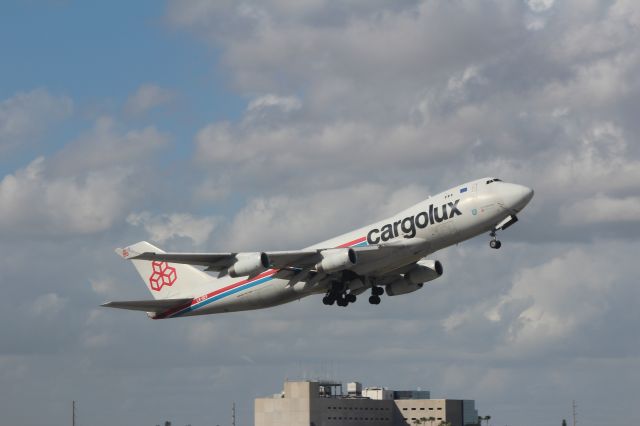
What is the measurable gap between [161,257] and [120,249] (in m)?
8.51

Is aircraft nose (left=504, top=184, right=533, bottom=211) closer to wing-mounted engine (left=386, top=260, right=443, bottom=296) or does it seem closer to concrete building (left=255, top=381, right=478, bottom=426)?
wing-mounted engine (left=386, top=260, right=443, bottom=296)

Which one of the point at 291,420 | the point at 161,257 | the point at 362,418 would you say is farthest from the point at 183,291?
the point at 362,418

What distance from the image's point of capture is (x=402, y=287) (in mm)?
83625

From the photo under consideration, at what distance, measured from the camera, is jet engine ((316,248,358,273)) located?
73812 millimetres

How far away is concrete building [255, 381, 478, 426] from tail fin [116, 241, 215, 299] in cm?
8629

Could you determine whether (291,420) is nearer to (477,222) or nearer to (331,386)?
(331,386)

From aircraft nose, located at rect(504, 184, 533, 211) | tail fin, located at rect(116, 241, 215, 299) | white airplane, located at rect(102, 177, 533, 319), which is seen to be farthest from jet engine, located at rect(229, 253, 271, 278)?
aircraft nose, located at rect(504, 184, 533, 211)

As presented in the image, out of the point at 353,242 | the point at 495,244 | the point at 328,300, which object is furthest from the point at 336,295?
the point at 495,244

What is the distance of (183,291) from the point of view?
8794 centimetres

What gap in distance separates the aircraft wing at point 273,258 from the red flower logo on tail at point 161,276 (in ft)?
47.1

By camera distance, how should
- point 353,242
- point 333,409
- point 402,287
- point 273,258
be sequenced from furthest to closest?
point 333,409 → point 402,287 → point 353,242 → point 273,258

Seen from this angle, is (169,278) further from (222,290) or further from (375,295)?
(375,295)

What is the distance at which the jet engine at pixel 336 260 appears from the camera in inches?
2906

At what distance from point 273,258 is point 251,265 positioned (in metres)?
2.30
